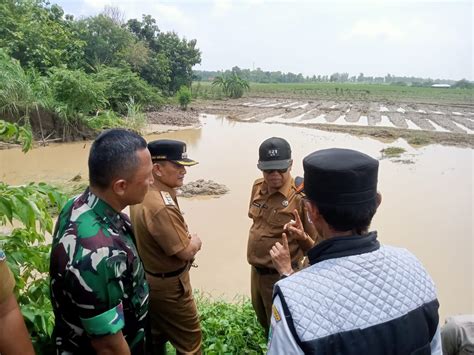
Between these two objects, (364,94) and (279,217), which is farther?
(364,94)

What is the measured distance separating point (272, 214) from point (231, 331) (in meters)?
1.05

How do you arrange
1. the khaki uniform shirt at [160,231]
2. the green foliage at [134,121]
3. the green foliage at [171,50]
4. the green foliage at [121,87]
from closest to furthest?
1. the khaki uniform shirt at [160,231]
2. the green foliage at [134,121]
3. the green foliage at [121,87]
4. the green foliage at [171,50]

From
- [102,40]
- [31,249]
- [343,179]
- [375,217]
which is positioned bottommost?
[375,217]

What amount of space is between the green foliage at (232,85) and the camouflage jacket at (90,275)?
39536 mm

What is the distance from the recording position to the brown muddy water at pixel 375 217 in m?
5.61

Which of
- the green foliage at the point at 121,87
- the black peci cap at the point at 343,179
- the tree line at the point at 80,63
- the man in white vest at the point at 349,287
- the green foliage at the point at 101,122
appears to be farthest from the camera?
the green foliage at the point at 121,87

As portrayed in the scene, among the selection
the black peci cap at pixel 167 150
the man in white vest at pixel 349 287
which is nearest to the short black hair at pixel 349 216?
the man in white vest at pixel 349 287

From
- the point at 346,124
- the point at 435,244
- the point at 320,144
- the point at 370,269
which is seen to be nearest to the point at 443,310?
the point at 435,244

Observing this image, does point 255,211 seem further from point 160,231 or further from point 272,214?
point 160,231

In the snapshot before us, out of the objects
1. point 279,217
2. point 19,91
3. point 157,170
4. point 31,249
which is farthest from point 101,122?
point 31,249

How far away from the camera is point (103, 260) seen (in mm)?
1497

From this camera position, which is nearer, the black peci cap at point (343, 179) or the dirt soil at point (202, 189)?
the black peci cap at point (343, 179)

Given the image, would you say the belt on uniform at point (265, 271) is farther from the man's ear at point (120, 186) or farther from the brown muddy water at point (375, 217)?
the brown muddy water at point (375, 217)

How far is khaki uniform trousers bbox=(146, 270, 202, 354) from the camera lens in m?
2.56
